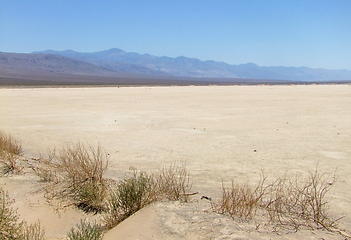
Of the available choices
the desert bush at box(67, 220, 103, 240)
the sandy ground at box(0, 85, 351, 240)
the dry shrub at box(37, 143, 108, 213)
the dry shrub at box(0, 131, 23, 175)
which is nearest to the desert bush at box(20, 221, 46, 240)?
the desert bush at box(67, 220, 103, 240)

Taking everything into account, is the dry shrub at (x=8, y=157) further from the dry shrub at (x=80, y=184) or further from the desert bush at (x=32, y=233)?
the desert bush at (x=32, y=233)

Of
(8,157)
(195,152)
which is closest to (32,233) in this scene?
(8,157)

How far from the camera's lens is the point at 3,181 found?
579cm

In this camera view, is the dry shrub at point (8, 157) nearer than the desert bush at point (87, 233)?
No

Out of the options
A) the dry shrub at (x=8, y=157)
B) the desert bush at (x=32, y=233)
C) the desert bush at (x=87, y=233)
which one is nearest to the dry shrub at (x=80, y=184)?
the dry shrub at (x=8, y=157)

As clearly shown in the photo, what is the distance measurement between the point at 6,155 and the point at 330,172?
22.7 ft

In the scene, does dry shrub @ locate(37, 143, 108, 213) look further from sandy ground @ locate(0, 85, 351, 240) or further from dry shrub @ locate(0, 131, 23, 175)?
dry shrub @ locate(0, 131, 23, 175)

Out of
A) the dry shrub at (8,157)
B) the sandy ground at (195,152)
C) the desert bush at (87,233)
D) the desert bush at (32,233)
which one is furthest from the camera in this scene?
the dry shrub at (8,157)

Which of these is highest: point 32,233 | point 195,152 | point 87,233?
point 87,233

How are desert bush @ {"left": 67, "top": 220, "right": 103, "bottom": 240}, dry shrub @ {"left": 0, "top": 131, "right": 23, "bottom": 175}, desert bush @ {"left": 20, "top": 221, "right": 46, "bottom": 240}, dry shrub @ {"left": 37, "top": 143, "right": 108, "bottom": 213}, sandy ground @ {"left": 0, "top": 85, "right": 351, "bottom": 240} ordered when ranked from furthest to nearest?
dry shrub @ {"left": 0, "top": 131, "right": 23, "bottom": 175}
dry shrub @ {"left": 37, "top": 143, "right": 108, "bottom": 213}
sandy ground @ {"left": 0, "top": 85, "right": 351, "bottom": 240}
desert bush @ {"left": 20, "top": 221, "right": 46, "bottom": 240}
desert bush @ {"left": 67, "top": 220, "right": 103, "bottom": 240}

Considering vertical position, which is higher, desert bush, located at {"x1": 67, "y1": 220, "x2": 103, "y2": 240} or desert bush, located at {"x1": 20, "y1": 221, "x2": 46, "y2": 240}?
desert bush, located at {"x1": 67, "y1": 220, "x2": 103, "y2": 240}

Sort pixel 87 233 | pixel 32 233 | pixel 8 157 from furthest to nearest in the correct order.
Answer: pixel 8 157 → pixel 32 233 → pixel 87 233

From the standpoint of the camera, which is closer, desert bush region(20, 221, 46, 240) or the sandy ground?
desert bush region(20, 221, 46, 240)

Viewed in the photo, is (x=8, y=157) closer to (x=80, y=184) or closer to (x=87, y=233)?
(x=80, y=184)
